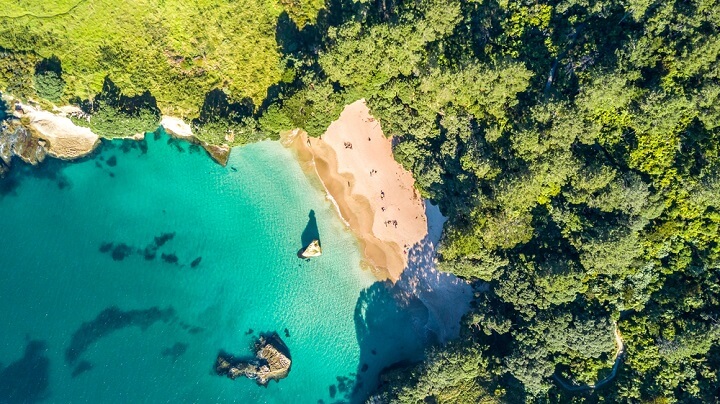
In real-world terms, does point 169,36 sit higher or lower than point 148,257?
higher

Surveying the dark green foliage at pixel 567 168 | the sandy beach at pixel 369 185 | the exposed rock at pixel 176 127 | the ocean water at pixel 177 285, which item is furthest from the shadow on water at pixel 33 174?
the dark green foliage at pixel 567 168

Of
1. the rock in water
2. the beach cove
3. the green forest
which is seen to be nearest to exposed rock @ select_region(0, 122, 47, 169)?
the beach cove

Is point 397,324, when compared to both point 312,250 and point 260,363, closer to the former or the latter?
point 312,250

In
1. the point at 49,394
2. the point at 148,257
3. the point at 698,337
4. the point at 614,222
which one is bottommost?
the point at 49,394

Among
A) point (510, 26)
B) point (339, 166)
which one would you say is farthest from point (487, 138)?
point (339, 166)

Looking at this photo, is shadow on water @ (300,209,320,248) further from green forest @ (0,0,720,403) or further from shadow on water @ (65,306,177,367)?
shadow on water @ (65,306,177,367)

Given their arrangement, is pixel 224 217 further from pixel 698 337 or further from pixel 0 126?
pixel 698 337
